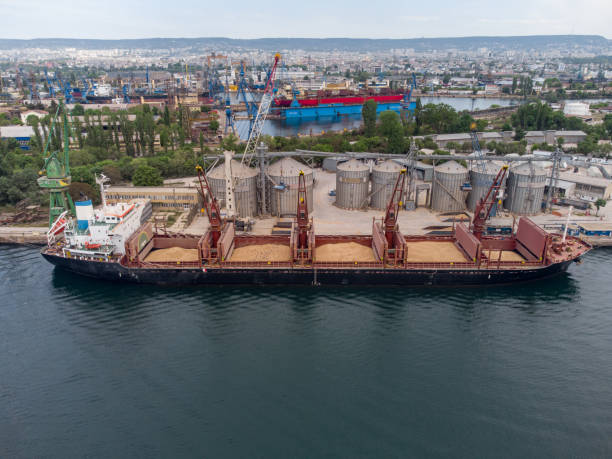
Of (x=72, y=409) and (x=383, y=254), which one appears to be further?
(x=383, y=254)

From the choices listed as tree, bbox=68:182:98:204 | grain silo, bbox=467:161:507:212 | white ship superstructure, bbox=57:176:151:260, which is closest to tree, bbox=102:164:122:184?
tree, bbox=68:182:98:204

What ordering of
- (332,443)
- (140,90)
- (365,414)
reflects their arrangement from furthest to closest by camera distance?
(140,90), (365,414), (332,443)

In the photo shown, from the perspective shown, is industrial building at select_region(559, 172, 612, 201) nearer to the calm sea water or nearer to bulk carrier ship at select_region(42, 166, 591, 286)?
bulk carrier ship at select_region(42, 166, 591, 286)

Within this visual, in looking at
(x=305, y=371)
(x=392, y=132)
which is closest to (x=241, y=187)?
(x=305, y=371)

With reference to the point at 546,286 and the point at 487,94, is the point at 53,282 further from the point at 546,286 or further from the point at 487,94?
the point at 487,94

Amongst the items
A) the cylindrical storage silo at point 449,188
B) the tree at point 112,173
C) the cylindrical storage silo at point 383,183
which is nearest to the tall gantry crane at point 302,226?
the cylindrical storage silo at point 383,183

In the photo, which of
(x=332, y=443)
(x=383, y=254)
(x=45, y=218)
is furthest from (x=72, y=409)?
(x=45, y=218)

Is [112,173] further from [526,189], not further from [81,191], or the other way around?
[526,189]
